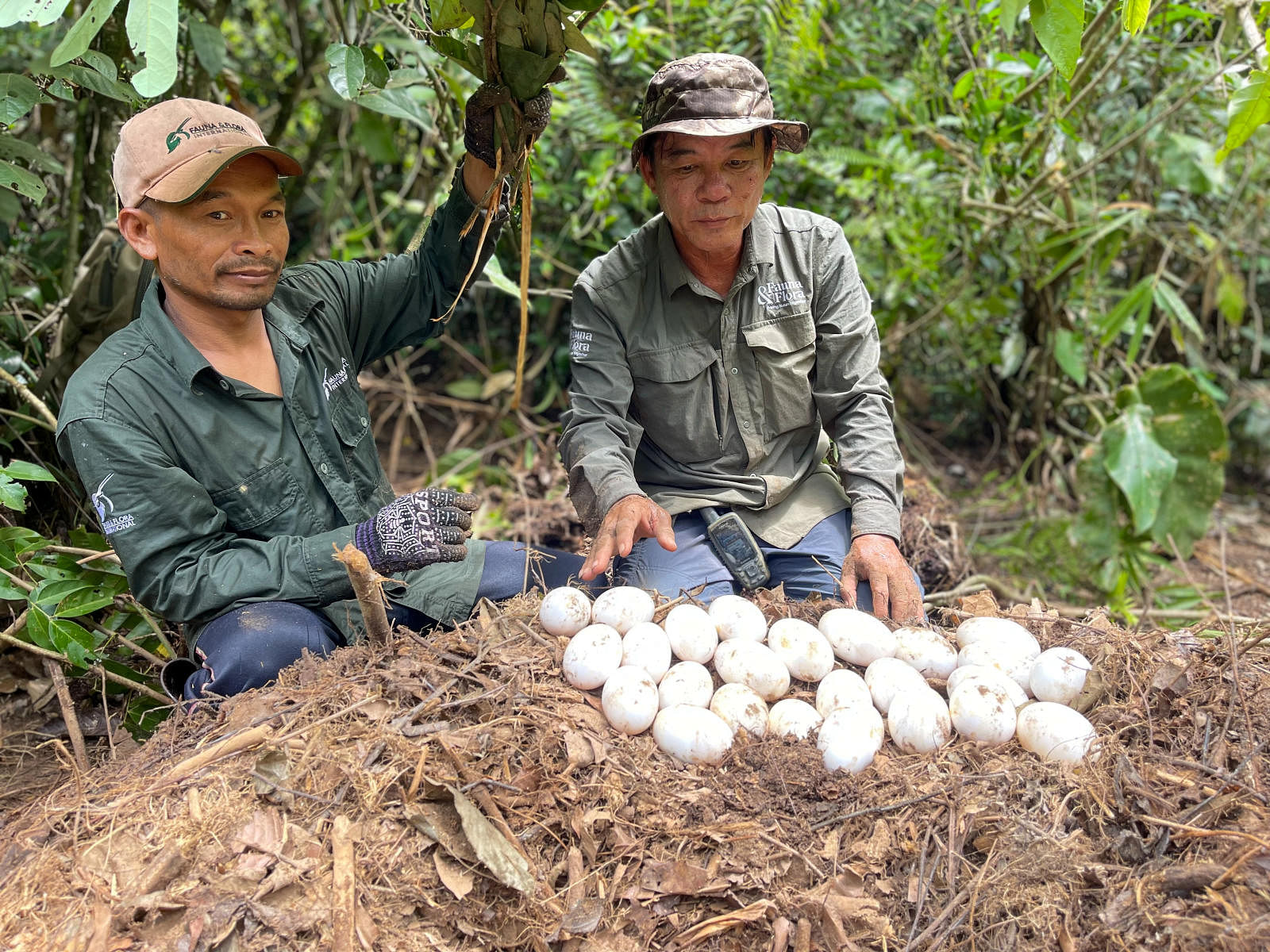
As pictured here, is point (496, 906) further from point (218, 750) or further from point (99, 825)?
point (99, 825)

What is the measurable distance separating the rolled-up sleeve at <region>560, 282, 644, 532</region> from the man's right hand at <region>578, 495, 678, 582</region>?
176 millimetres

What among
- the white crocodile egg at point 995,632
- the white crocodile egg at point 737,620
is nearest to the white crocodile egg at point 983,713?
the white crocodile egg at point 995,632

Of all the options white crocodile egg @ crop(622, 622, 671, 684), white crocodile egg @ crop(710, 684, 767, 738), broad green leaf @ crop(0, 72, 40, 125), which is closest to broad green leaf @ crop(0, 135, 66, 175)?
broad green leaf @ crop(0, 72, 40, 125)

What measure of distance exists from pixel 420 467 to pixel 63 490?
2.08 metres

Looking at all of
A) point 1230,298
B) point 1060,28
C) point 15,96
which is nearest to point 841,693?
point 1060,28

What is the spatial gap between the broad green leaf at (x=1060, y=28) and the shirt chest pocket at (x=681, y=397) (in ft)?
4.04

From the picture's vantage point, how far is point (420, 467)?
497cm

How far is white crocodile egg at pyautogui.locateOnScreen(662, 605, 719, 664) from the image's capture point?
2.28 meters

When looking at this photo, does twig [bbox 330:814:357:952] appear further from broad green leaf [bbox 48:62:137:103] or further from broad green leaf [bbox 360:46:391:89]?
broad green leaf [bbox 48:62:137:103]

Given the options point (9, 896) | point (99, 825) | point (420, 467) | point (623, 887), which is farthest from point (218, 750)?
point (420, 467)

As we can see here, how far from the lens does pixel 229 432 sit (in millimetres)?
2439

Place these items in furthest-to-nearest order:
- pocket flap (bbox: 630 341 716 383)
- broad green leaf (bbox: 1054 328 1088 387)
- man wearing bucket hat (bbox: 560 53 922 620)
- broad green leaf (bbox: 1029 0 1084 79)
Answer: broad green leaf (bbox: 1054 328 1088 387), pocket flap (bbox: 630 341 716 383), man wearing bucket hat (bbox: 560 53 922 620), broad green leaf (bbox: 1029 0 1084 79)

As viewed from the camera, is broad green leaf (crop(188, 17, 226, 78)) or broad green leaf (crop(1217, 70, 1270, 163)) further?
broad green leaf (crop(188, 17, 226, 78))

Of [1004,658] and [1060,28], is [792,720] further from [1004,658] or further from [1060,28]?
[1060,28]
